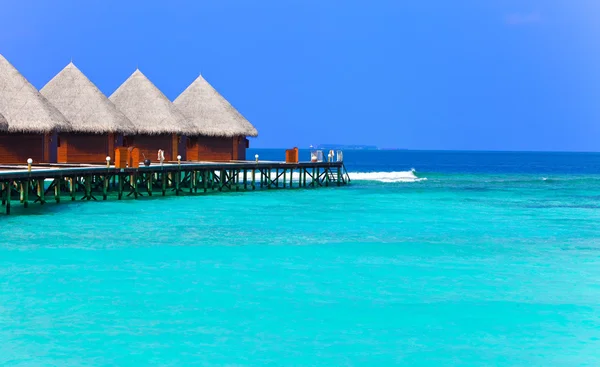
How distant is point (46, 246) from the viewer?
19203 mm

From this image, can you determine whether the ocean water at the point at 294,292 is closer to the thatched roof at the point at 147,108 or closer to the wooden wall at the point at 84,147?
the wooden wall at the point at 84,147

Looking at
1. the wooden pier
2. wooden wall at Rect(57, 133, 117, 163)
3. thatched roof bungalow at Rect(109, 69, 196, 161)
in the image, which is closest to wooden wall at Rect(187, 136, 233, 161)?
the wooden pier

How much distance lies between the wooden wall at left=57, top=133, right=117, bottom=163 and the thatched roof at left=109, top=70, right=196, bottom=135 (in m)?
1.90

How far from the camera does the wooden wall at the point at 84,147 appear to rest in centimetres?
3544

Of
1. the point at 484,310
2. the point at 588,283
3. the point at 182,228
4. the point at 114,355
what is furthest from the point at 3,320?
the point at 182,228

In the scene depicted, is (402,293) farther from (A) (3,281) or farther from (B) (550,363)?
(A) (3,281)

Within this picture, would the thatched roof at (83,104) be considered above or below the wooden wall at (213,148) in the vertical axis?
above

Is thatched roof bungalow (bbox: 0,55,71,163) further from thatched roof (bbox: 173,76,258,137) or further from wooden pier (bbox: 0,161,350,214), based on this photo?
thatched roof (bbox: 173,76,258,137)

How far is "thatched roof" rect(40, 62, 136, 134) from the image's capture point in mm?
35875

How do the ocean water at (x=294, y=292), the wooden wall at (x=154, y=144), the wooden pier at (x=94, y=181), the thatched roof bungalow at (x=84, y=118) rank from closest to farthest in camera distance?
the ocean water at (x=294, y=292) → the wooden pier at (x=94, y=181) → the thatched roof bungalow at (x=84, y=118) → the wooden wall at (x=154, y=144)

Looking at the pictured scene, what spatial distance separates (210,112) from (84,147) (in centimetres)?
884

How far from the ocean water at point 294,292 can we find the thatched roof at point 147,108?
1359cm

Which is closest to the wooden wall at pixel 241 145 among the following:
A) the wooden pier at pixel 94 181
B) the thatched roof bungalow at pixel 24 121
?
the wooden pier at pixel 94 181

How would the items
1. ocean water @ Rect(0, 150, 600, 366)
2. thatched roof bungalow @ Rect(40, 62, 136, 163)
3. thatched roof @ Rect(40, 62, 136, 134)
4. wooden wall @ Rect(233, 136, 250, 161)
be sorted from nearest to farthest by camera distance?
1. ocean water @ Rect(0, 150, 600, 366)
2. thatched roof bungalow @ Rect(40, 62, 136, 163)
3. thatched roof @ Rect(40, 62, 136, 134)
4. wooden wall @ Rect(233, 136, 250, 161)
